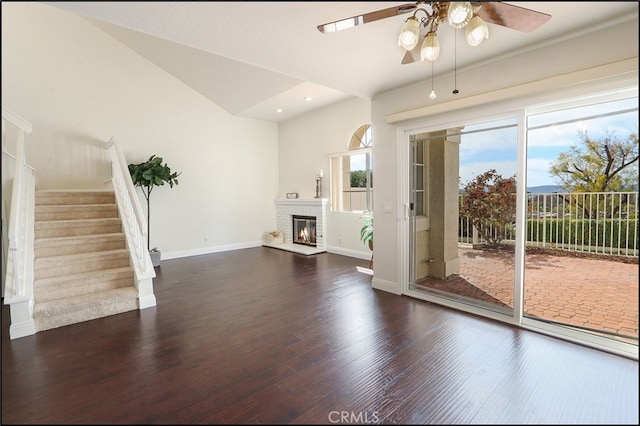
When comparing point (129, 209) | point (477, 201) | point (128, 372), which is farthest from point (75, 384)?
point (477, 201)

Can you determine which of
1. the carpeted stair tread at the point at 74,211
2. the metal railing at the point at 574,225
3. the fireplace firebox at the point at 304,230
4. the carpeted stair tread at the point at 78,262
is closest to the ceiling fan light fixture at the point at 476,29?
the metal railing at the point at 574,225

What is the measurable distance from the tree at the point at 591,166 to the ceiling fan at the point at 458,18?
1.19 m

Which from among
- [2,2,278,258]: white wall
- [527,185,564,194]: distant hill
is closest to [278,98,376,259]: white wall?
[2,2,278,258]: white wall

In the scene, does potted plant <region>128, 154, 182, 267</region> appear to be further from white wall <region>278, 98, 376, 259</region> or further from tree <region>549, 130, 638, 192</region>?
tree <region>549, 130, 638, 192</region>

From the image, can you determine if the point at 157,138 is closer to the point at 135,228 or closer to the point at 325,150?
the point at 135,228

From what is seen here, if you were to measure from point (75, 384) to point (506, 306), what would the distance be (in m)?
3.74

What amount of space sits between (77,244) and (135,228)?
27.3 inches

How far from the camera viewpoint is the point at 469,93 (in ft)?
10.0

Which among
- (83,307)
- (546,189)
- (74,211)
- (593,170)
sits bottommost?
(83,307)

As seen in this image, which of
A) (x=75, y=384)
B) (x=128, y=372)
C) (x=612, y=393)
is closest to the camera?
(x=612, y=393)

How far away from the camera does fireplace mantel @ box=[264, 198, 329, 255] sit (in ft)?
21.7

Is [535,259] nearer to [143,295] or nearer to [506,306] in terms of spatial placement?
[506,306]

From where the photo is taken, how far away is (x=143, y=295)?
11.3 ft

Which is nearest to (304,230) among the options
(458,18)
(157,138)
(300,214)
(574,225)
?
(300,214)
